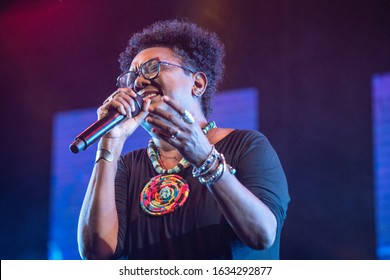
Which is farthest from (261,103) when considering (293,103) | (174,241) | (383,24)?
(174,241)

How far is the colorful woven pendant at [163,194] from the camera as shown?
1.45m

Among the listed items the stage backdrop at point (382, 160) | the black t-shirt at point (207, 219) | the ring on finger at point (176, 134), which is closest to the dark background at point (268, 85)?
the stage backdrop at point (382, 160)

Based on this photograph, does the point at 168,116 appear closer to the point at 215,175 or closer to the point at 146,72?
the point at 215,175

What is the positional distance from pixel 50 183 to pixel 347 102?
1.37m

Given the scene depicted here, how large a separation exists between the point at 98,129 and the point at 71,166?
45.2 inches

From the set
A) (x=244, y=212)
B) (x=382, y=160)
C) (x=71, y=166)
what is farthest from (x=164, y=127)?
(x=71, y=166)

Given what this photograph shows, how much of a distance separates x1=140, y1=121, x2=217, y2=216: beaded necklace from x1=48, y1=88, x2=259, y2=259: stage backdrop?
0.61 metres

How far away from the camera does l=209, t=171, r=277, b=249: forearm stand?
48.5 inches

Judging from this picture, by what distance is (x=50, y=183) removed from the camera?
8.06ft

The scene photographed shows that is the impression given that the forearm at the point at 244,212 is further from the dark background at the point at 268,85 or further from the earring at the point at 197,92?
the dark background at the point at 268,85

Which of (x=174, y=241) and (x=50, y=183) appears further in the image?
(x=50, y=183)

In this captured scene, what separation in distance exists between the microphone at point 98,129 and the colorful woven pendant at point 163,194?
0.23 metres

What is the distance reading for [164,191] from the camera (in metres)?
1.49
